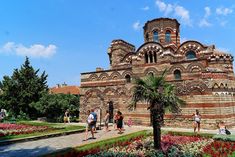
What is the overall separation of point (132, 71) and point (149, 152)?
17.4m

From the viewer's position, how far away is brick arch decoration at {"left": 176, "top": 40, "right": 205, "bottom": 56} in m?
29.2

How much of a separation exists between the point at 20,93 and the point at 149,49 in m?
21.2

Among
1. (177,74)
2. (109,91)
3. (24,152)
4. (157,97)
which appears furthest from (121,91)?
(24,152)

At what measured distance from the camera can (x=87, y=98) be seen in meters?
30.4

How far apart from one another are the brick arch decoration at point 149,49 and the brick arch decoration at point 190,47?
14.9 ft

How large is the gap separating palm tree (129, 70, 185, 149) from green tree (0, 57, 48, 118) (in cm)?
2623

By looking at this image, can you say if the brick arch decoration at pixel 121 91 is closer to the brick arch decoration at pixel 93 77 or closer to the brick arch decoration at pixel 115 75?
the brick arch decoration at pixel 115 75

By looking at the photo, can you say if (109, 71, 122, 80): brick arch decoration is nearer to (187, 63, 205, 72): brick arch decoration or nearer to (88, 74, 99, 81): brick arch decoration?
(88, 74, 99, 81): brick arch decoration

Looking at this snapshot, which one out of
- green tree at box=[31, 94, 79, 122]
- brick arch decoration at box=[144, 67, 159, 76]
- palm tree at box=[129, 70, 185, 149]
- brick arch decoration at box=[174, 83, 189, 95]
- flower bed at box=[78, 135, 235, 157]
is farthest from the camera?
green tree at box=[31, 94, 79, 122]

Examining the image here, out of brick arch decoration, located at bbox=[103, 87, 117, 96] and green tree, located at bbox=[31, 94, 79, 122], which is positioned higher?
brick arch decoration, located at bbox=[103, 87, 117, 96]

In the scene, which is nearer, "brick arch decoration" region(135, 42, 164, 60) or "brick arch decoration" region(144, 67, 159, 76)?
"brick arch decoration" region(144, 67, 159, 76)

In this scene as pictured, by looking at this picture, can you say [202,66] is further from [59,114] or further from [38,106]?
[38,106]

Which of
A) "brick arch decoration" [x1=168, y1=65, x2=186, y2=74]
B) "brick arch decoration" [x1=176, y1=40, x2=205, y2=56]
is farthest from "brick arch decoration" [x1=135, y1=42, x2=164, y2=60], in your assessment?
"brick arch decoration" [x1=176, y1=40, x2=205, y2=56]

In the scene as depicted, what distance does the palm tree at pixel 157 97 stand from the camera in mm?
11312
